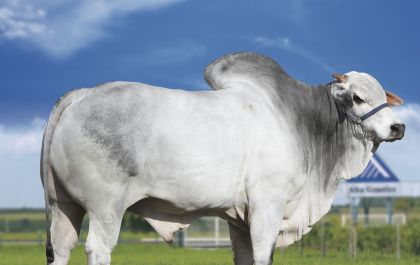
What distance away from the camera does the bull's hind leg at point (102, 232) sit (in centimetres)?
547

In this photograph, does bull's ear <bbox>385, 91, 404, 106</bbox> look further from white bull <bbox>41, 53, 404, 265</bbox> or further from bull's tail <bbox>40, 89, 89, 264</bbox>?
bull's tail <bbox>40, 89, 89, 264</bbox>

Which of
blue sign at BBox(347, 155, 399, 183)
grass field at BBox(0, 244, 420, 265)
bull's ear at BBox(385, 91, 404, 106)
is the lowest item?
grass field at BBox(0, 244, 420, 265)

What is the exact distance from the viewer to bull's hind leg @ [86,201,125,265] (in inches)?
215

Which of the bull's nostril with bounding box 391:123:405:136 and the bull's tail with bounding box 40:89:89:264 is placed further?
the bull's nostril with bounding box 391:123:405:136

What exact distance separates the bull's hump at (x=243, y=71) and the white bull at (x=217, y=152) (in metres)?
0.01

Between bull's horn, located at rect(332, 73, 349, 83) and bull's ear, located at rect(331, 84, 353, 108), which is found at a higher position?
bull's horn, located at rect(332, 73, 349, 83)

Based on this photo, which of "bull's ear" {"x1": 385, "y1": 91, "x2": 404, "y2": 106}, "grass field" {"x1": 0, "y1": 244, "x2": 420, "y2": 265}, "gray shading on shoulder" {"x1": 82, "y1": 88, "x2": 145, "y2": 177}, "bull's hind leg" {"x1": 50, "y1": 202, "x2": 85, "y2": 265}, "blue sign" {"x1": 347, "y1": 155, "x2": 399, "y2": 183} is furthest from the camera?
"blue sign" {"x1": 347, "y1": 155, "x2": 399, "y2": 183}

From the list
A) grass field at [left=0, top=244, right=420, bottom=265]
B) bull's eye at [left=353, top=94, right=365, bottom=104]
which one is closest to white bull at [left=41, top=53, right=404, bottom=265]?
bull's eye at [left=353, top=94, right=365, bottom=104]

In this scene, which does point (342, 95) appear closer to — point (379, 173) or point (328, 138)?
point (328, 138)

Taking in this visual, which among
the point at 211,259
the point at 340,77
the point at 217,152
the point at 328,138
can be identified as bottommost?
the point at 211,259

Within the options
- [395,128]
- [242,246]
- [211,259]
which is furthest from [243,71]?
[211,259]

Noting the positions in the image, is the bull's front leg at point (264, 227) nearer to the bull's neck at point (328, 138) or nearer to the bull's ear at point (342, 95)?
the bull's neck at point (328, 138)

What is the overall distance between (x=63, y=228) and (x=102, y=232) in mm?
632

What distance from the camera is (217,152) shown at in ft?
19.1
